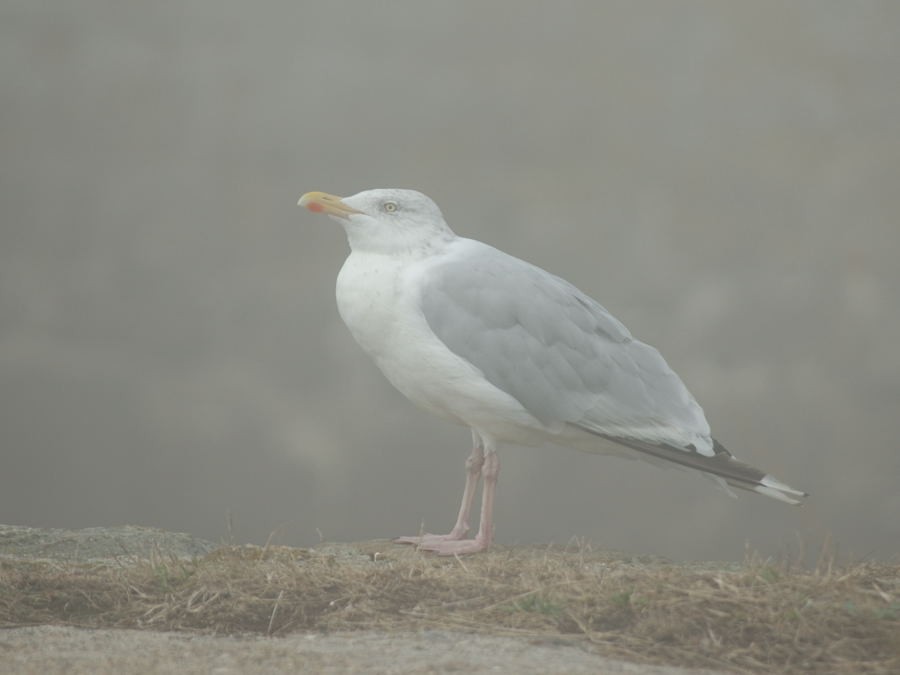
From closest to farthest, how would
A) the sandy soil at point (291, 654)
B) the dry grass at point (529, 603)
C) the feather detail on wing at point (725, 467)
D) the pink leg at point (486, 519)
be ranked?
the sandy soil at point (291, 654) → the dry grass at point (529, 603) → the feather detail on wing at point (725, 467) → the pink leg at point (486, 519)

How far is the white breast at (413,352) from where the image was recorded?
699 cm

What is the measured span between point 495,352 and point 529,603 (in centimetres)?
199

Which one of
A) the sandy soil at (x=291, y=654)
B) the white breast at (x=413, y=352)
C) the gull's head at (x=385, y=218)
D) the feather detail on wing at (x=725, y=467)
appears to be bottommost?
the sandy soil at (x=291, y=654)

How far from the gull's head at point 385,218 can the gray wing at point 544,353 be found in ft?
0.77

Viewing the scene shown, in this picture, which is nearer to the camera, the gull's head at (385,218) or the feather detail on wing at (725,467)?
the feather detail on wing at (725,467)

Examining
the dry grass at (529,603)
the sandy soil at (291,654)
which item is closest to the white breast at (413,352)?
the dry grass at (529,603)

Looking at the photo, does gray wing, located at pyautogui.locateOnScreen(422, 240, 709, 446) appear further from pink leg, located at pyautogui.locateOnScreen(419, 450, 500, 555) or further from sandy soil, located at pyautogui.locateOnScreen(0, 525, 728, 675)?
sandy soil, located at pyautogui.locateOnScreen(0, 525, 728, 675)

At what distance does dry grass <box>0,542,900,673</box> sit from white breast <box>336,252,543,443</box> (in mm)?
968

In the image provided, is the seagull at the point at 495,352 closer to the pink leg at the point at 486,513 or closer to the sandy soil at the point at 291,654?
the pink leg at the point at 486,513

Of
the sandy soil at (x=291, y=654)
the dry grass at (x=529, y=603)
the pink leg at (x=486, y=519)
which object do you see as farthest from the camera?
the pink leg at (x=486, y=519)

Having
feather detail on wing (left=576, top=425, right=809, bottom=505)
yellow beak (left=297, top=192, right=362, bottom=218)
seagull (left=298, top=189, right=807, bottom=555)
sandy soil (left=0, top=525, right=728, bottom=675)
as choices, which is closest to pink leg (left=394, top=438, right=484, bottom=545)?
seagull (left=298, top=189, right=807, bottom=555)

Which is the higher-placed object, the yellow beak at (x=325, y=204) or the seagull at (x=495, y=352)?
the yellow beak at (x=325, y=204)

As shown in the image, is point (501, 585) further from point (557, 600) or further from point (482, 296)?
point (482, 296)

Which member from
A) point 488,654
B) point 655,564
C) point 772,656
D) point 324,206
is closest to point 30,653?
point 488,654
